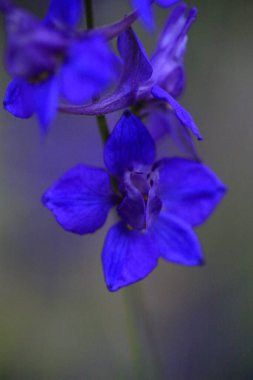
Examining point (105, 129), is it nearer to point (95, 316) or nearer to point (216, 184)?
point (216, 184)

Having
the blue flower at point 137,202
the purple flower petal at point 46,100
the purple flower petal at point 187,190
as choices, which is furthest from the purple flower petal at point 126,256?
the purple flower petal at point 46,100

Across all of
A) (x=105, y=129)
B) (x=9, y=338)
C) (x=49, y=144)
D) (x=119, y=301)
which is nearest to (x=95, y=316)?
(x=119, y=301)

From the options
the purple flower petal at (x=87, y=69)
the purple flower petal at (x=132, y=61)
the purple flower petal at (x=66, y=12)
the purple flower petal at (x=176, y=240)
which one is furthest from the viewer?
the purple flower petal at (x=176, y=240)

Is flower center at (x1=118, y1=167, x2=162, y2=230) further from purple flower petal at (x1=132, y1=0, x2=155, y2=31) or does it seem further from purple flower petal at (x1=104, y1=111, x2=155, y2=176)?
purple flower petal at (x1=132, y1=0, x2=155, y2=31)

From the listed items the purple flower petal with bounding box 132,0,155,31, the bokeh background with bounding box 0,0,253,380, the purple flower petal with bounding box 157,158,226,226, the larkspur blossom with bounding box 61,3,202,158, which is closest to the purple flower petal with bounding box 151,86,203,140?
the larkspur blossom with bounding box 61,3,202,158

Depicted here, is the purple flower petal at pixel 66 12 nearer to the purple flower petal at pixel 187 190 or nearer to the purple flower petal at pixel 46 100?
the purple flower petal at pixel 46 100
